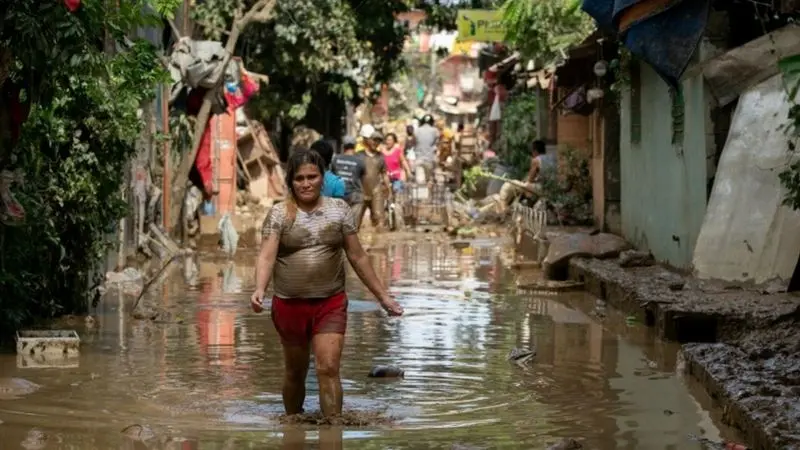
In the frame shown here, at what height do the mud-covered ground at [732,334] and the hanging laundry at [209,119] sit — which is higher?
the hanging laundry at [209,119]

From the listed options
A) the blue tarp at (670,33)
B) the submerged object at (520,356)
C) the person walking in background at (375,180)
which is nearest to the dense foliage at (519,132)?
the person walking in background at (375,180)

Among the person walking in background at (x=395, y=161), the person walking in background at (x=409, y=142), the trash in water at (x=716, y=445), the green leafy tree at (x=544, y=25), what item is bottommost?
the trash in water at (x=716, y=445)

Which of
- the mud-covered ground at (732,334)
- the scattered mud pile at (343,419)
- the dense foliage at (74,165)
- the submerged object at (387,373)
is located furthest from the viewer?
the dense foliage at (74,165)

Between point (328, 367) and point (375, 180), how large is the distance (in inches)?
690

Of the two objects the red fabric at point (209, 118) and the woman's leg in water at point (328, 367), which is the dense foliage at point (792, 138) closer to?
the woman's leg in water at point (328, 367)

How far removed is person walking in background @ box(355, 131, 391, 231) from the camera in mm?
24547

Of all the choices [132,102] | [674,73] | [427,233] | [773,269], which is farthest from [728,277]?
[427,233]

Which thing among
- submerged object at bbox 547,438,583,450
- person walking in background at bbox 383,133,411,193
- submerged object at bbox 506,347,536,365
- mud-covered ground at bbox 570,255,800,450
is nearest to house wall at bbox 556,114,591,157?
person walking in background at bbox 383,133,411,193

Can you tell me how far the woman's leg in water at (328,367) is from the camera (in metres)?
8.34

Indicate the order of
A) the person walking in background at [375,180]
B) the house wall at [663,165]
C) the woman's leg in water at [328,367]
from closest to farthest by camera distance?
the woman's leg in water at [328,367] < the house wall at [663,165] < the person walking in background at [375,180]

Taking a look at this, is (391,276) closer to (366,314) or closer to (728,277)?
(366,314)

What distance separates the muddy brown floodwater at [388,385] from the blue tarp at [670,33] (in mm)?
2422

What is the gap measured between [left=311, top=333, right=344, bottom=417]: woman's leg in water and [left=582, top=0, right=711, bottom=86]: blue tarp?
17.3 feet

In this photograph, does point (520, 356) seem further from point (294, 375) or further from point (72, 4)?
point (72, 4)
